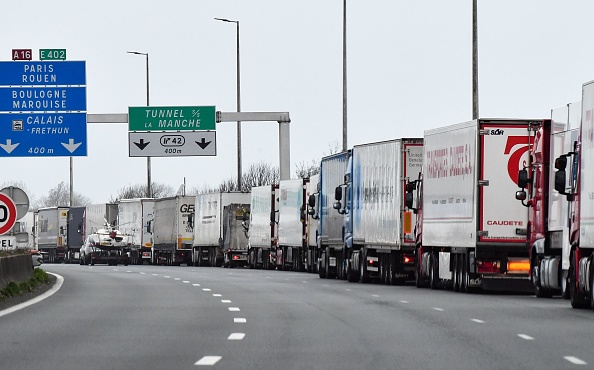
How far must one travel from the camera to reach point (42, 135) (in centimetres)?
4462

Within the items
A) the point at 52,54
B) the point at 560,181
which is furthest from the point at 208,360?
the point at 52,54

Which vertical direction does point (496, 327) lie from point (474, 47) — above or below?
below

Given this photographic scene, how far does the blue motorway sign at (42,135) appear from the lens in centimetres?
4428

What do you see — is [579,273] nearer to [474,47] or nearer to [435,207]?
[435,207]

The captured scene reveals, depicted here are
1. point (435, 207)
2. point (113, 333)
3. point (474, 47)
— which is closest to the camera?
point (113, 333)

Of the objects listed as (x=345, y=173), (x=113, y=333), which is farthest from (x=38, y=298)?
(x=345, y=173)

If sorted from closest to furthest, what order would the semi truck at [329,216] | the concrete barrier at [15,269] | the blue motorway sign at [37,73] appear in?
the concrete barrier at [15,269] < the semi truck at [329,216] < the blue motorway sign at [37,73]

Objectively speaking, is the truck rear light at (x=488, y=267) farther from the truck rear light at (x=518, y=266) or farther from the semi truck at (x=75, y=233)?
the semi truck at (x=75, y=233)

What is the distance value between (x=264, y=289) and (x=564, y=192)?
1021 centimetres

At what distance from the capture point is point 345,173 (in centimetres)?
4281

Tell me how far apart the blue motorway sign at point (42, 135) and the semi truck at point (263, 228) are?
15830 mm

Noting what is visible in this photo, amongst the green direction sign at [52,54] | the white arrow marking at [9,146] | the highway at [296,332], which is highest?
the green direction sign at [52,54]

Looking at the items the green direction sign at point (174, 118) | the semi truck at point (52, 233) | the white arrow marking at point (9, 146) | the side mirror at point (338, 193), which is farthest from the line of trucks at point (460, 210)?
the semi truck at point (52, 233)

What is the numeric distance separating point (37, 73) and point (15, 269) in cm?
1333
